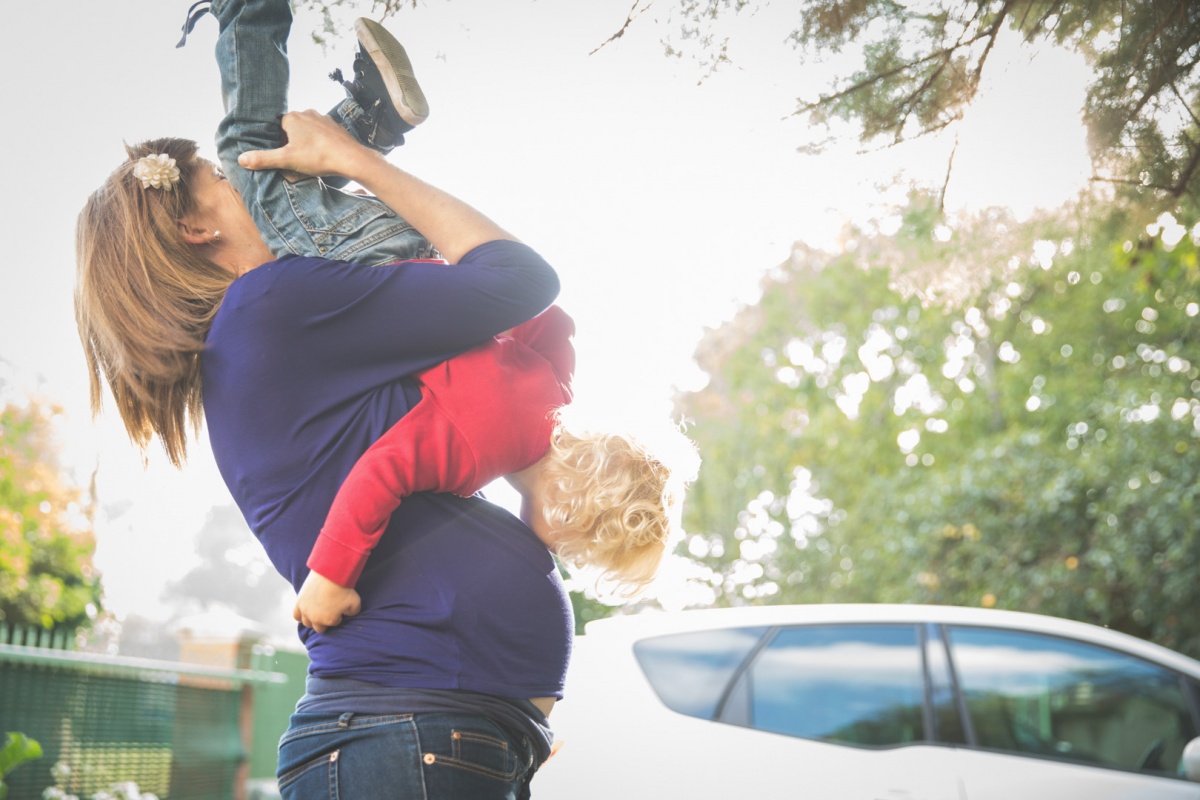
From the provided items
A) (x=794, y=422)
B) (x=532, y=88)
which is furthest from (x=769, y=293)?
(x=532, y=88)

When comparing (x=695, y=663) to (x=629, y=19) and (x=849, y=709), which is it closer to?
(x=849, y=709)

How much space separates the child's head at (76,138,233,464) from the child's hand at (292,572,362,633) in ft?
1.05

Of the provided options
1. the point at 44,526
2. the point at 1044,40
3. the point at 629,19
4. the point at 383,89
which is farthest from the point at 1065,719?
the point at 44,526

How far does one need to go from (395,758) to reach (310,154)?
705mm

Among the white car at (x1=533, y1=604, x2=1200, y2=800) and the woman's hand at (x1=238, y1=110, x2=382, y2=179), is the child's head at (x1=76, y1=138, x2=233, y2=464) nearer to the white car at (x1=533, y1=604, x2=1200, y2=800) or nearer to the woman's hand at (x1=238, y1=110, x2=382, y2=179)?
the woman's hand at (x1=238, y1=110, x2=382, y2=179)

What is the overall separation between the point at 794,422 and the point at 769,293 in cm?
169

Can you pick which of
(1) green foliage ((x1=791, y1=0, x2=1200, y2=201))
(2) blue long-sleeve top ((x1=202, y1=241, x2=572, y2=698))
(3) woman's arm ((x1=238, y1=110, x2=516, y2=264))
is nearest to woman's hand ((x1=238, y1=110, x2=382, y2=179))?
(3) woman's arm ((x1=238, y1=110, x2=516, y2=264))

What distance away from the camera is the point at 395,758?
3.62ft

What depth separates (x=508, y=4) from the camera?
7.16 feet

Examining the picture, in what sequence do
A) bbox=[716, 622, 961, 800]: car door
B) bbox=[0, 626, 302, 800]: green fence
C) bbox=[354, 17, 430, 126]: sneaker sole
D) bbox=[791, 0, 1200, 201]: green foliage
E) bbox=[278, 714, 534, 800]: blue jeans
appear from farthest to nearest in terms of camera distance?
bbox=[0, 626, 302, 800]: green fence → bbox=[716, 622, 961, 800]: car door → bbox=[791, 0, 1200, 201]: green foliage → bbox=[354, 17, 430, 126]: sneaker sole → bbox=[278, 714, 534, 800]: blue jeans

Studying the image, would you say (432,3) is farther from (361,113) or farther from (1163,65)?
(1163,65)

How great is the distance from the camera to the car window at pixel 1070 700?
3.57 metres

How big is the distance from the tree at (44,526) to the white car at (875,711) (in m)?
7.63

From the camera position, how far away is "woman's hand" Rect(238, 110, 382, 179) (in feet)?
4.00
